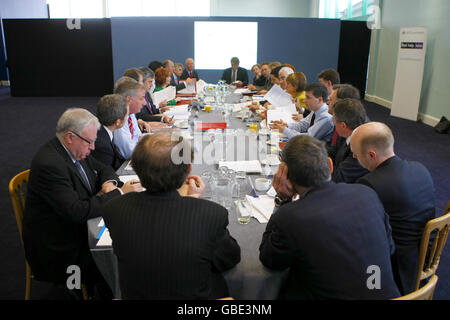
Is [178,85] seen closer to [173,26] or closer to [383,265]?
[173,26]

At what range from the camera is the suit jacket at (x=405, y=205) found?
1905mm

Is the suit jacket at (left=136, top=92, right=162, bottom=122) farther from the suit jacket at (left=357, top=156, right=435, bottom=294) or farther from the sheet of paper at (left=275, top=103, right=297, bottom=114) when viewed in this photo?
the suit jacket at (left=357, top=156, right=435, bottom=294)

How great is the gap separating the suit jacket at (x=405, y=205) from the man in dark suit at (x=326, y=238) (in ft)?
1.32

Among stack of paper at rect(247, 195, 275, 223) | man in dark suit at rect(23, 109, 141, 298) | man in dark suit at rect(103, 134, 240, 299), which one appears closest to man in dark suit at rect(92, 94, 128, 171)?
man in dark suit at rect(23, 109, 141, 298)

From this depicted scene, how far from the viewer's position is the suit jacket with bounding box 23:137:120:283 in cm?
197

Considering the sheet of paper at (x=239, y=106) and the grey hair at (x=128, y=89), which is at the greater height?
the grey hair at (x=128, y=89)

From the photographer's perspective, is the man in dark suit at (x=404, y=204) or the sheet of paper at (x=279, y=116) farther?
the sheet of paper at (x=279, y=116)

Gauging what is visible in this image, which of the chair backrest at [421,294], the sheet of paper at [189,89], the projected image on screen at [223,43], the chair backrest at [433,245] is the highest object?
the projected image on screen at [223,43]

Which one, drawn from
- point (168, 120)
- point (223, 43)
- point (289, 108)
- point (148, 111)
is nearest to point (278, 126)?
point (289, 108)

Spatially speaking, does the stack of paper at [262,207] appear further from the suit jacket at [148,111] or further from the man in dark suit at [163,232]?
the suit jacket at [148,111]

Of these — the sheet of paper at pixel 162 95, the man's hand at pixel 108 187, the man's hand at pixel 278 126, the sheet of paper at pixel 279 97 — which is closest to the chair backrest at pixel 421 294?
the man's hand at pixel 108 187

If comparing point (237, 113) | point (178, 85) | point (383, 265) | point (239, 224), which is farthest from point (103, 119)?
point (178, 85)

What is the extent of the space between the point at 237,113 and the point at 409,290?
340 centimetres

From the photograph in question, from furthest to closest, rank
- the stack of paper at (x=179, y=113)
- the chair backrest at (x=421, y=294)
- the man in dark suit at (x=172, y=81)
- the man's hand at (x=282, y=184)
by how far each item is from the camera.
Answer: the man in dark suit at (x=172, y=81), the stack of paper at (x=179, y=113), the man's hand at (x=282, y=184), the chair backrest at (x=421, y=294)
